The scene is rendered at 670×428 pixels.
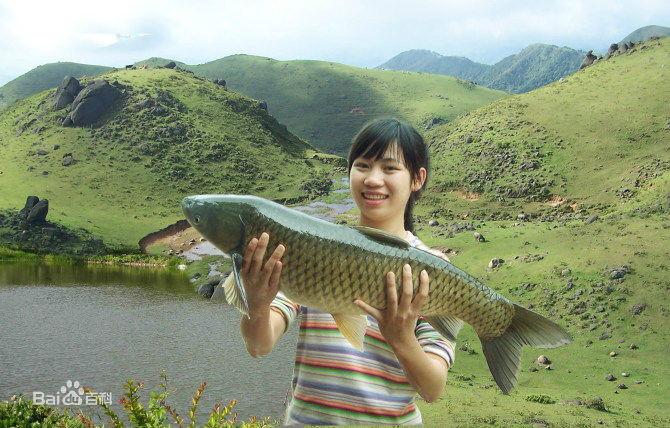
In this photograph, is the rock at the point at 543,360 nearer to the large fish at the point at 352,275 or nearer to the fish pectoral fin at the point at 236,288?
the large fish at the point at 352,275

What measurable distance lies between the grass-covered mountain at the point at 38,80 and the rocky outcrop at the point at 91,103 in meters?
92.2

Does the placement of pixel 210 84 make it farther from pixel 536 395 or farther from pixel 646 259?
pixel 536 395

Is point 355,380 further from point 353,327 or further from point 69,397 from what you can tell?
point 69,397

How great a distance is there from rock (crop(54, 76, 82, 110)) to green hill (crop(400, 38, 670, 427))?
151 ft

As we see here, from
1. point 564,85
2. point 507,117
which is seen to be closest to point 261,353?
point 507,117

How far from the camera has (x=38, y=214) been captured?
5188 centimetres

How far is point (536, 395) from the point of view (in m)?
16.3

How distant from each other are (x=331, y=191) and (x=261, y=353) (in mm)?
59882

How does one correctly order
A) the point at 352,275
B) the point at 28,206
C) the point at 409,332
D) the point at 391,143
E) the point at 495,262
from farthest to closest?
1. the point at 28,206
2. the point at 495,262
3. the point at 391,143
4. the point at 409,332
5. the point at 352,275

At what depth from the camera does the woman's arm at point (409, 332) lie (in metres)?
2.59

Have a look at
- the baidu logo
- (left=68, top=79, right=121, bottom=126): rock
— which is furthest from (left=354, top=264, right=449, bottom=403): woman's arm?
(left=68, top=79, right=121, bottom=126): rock

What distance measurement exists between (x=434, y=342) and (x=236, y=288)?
1.05m

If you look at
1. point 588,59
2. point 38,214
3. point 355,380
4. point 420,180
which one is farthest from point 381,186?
point 588,59

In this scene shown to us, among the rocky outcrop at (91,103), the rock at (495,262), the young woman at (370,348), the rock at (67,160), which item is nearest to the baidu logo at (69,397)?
the young woman at (370,348)
